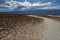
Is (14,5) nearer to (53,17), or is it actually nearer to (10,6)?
(10,6)

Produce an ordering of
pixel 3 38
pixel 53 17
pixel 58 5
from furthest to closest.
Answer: pixel 53 17, pixel 58 5, pixel 3 38

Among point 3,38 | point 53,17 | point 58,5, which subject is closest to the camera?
point 3,38

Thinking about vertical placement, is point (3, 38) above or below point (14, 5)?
below

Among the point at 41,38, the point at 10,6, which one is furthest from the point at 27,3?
the point at 41,38

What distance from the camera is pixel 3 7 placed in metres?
5.36

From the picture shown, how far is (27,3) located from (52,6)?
964mm

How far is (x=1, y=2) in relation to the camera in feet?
17.7

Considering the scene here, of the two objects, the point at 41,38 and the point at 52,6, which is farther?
the point at 52,6

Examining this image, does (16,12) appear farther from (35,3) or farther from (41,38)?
(41,38)

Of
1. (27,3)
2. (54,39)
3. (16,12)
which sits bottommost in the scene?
(54,39)

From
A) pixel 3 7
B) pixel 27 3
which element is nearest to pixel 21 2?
pixel 27 3

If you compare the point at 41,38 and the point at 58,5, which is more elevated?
the point at 58,5

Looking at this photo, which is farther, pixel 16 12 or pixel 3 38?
pixel 16 12

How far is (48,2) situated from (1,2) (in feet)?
6.06
